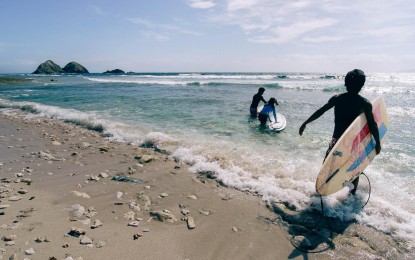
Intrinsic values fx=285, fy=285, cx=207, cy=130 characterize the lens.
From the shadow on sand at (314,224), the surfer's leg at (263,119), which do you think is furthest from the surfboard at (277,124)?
the shadow on sand at (314,224)

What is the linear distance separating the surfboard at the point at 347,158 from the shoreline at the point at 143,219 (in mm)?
589

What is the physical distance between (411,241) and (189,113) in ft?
39.8

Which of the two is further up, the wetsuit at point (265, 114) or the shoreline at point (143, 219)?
the wetsuit at point (265, 114)

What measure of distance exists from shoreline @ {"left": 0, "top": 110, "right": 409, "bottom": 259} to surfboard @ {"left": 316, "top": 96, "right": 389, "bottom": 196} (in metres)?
0.59

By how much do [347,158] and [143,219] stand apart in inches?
135

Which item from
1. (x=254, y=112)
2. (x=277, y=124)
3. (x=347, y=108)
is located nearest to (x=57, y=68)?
(x=254, y=112)

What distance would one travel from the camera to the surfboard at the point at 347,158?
446 centimetres

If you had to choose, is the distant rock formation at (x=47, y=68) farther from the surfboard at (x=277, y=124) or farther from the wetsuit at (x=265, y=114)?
the surfboard at (x=277, y=124)

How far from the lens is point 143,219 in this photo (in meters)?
4.26

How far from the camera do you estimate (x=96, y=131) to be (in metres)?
10.8

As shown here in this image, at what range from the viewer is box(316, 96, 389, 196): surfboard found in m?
4.46

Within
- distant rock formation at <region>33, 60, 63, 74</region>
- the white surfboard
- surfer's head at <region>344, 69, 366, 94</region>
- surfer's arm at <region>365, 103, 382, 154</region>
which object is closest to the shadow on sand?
surfer's arm at <region>365, 103, 382, 154</region>

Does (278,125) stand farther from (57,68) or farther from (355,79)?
(57,68)

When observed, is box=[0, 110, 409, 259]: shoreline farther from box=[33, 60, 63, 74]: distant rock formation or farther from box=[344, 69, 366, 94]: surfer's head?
box=[33, 60, 63, 74]: distant rock formation
